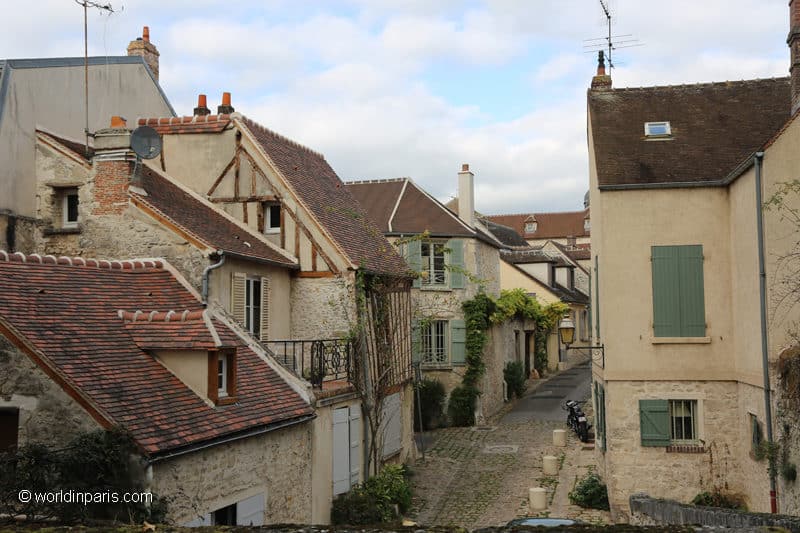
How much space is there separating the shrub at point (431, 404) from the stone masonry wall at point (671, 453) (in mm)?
10227

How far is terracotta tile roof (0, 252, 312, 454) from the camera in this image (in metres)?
9.04

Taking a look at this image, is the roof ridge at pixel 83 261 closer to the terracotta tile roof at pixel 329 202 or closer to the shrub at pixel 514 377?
the terracotta tile roof at pixel 329 202

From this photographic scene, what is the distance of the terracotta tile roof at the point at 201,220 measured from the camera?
13539 millimetres

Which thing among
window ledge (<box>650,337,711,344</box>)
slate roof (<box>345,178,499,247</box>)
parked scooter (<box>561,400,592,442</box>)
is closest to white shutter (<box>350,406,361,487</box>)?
window ledge (<box>650,337,711,344</box>)

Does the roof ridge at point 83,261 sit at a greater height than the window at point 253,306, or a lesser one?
greater

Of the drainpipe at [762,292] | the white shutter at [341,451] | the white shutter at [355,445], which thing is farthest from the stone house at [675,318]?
the white shutter at [341,451]

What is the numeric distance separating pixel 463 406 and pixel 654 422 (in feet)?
34.9

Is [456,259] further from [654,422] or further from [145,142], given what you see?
[145,142]

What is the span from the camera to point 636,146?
16.3 meters

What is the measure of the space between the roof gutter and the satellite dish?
18.0 feet

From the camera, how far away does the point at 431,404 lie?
25328 millimetres

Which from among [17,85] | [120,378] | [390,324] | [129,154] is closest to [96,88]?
[17,85]

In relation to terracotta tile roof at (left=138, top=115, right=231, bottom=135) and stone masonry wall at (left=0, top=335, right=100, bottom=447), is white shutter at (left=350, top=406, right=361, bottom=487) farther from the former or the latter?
stone masonry wall at (left=0, top=335, right=100, bottom=447)

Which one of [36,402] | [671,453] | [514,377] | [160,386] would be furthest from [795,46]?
[514,377]
